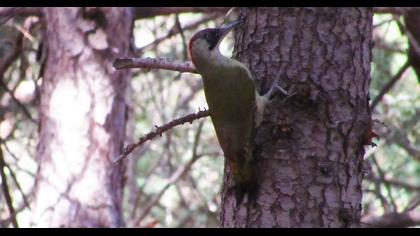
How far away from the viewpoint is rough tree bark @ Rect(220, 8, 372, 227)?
3098mm

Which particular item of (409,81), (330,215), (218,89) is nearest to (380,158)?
(409,81)

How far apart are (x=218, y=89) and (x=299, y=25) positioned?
2.39ft

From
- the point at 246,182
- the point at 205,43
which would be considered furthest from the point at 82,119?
the point at 246,182

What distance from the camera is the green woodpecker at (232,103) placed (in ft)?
10.6

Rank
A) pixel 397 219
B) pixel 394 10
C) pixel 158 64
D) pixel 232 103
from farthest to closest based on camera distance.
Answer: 1. pixel 394 10
2. pixel 397 219
3. pixel 232 103
4. pixel 158 64

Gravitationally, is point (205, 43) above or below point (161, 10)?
below

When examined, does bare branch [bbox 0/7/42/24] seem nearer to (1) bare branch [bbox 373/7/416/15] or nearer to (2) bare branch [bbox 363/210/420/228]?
(1) bare branch [bbox 373/7/416/15]

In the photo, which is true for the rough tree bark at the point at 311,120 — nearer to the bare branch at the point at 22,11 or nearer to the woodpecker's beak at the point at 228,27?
the woodpecker's beak at the point at 228,27

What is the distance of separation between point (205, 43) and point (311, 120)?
1.16 m

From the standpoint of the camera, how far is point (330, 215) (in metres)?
3.07

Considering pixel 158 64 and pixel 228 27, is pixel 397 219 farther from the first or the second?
pixel 158 64

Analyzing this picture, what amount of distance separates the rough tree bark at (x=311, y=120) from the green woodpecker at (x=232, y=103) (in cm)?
6

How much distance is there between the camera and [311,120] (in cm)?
317
